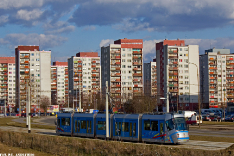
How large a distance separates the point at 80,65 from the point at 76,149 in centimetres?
14232

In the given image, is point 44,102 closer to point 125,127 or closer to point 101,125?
point 101,125

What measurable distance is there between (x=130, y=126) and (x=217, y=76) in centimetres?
12726

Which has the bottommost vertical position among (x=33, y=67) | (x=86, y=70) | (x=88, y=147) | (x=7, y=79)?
(x=88, y=147)

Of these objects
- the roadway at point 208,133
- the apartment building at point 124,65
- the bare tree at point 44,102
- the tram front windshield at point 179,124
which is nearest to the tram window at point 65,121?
the roadway at point 208,133

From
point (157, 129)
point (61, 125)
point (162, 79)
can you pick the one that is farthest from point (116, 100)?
point (157, 129)

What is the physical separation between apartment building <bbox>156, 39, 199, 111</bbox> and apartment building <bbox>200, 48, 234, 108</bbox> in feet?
61.6

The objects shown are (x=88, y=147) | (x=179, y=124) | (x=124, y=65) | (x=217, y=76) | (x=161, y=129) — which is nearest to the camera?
(x=88, y=147)

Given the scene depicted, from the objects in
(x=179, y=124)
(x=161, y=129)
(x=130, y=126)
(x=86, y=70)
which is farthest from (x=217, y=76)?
(x=161, y=129)

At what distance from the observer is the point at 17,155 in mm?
29453

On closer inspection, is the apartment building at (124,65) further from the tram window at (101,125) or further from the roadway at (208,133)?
the tram window at (101,125)

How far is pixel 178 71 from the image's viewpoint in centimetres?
13712

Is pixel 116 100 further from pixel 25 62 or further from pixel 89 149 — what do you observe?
pixel 89 149

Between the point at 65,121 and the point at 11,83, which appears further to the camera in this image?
the point at 11,83

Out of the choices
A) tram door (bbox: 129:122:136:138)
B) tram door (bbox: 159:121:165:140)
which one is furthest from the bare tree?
tram door (bbox: 159:121:165:140)
